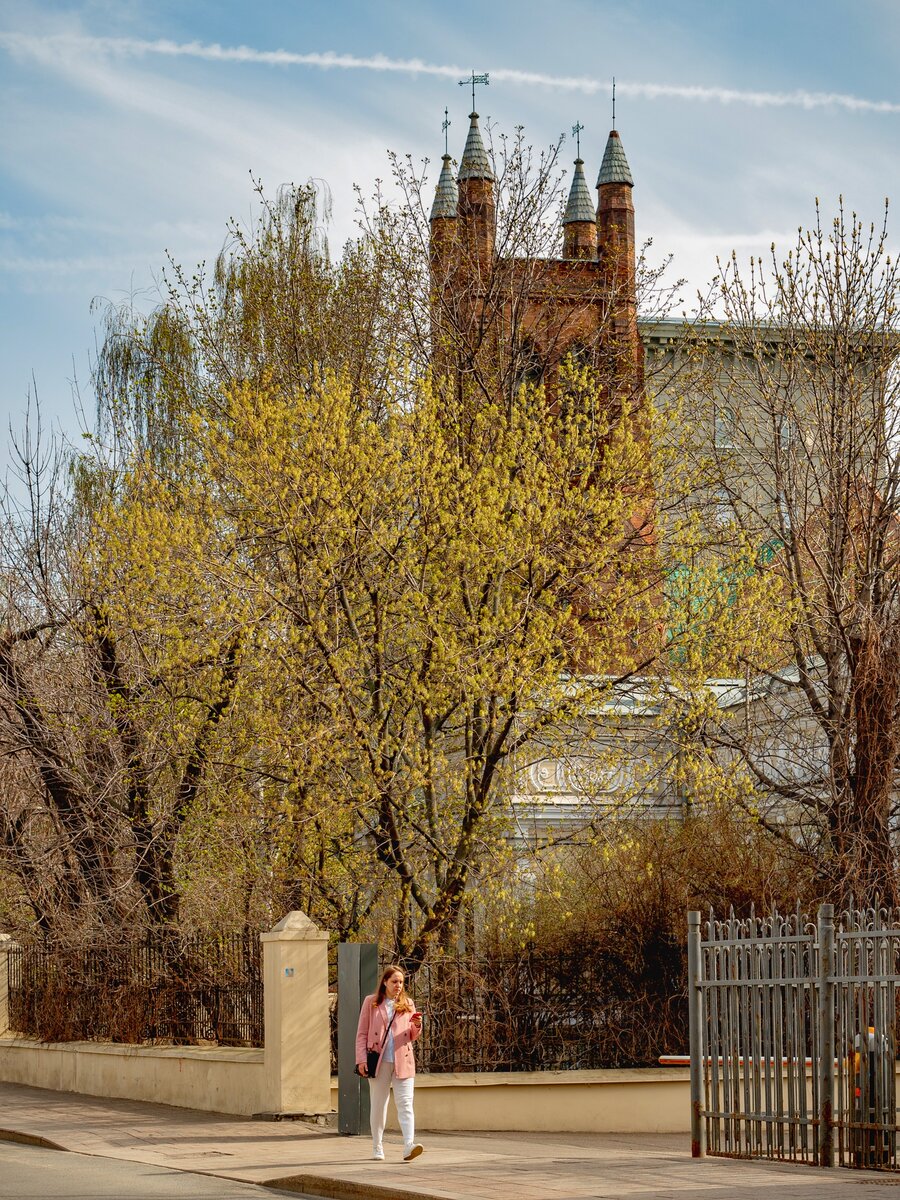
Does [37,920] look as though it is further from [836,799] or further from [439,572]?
[836,799]

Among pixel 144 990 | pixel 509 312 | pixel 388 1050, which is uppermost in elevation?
pixel 509 312

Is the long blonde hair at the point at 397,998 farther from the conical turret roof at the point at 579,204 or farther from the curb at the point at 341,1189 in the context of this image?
the conical turret roof at the point at 579,204

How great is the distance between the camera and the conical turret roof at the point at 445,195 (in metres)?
37.2

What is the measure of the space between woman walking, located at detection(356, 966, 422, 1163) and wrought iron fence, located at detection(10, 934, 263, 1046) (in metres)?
3.89

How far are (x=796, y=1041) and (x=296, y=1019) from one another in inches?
228

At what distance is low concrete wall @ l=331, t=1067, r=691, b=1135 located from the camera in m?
17.6

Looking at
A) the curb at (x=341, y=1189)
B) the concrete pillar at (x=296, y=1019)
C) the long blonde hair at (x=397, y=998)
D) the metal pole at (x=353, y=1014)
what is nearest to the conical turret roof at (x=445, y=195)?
the concrete pillar at (x=296, y=1019)

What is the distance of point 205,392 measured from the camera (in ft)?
97.7

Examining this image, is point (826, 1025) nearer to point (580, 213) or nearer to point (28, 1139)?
point (28, 1139)

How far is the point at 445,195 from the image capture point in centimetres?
3741

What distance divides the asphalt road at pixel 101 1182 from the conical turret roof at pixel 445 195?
2538cm

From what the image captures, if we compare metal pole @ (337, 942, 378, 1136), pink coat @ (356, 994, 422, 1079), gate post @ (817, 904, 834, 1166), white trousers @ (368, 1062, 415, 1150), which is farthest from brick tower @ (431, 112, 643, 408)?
gate post @ (817, 904, 834, 1166)

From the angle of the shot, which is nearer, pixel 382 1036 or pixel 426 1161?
pixel 426 1161

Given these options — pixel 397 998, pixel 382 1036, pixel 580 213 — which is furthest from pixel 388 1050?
pixel 580 213
